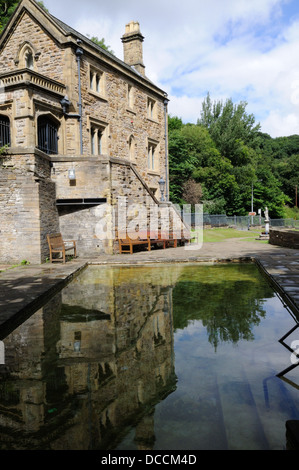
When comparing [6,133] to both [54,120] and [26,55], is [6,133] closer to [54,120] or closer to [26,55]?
[54,120]

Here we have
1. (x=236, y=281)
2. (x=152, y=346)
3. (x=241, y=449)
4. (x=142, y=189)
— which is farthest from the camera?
(x=142, y=189)

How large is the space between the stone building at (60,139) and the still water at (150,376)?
616 cm

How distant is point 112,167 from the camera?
14.1 m

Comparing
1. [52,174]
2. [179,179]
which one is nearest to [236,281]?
[52,174]

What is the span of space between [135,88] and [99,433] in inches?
877

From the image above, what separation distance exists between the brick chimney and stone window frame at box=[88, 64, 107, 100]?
703 cm

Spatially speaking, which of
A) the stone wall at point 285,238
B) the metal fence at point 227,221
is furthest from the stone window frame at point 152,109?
the metal fence at point 227,221

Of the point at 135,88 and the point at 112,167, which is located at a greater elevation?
the point at 135,88

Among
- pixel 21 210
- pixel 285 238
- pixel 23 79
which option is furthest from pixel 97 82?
pixel 285 238

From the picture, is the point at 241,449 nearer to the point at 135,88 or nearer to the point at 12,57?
the point at 12,57

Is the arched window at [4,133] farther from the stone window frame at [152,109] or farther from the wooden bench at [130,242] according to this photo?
the stone window frame at [152,109]

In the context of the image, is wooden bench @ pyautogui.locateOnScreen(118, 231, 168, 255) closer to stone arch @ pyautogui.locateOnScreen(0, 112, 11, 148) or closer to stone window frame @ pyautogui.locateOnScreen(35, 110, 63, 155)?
stone window frame @ pyautogui.locateOnScreen(35, 110, 63, 155)

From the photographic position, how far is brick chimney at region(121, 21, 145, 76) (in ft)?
82.3

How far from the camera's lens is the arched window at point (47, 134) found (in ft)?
50.2
